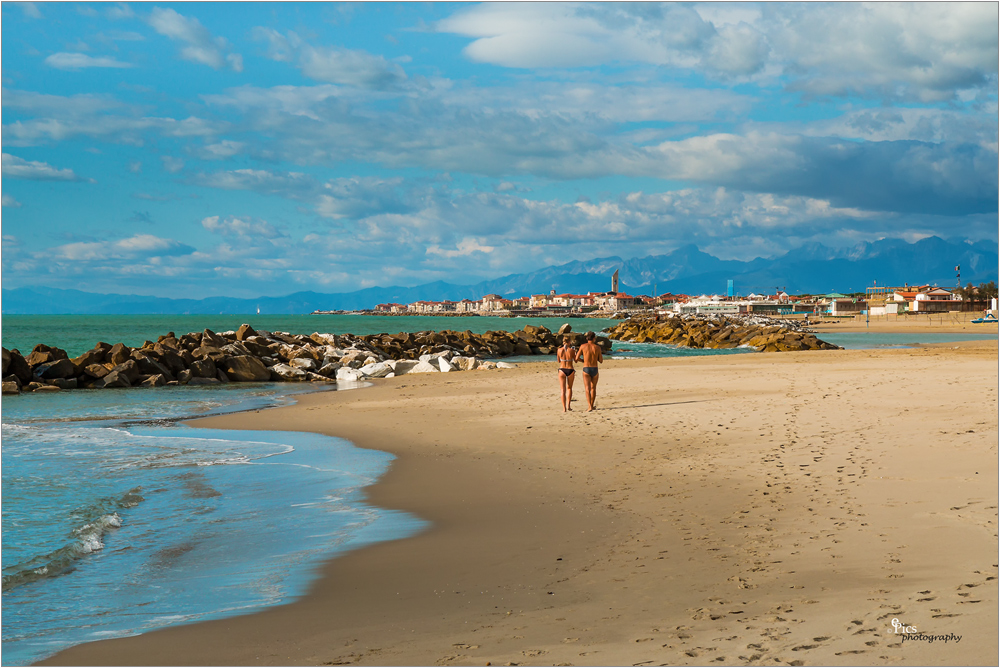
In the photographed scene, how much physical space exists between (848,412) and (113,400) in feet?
66.0

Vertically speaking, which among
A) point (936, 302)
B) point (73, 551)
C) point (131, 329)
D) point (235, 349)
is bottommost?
point (73, 551)

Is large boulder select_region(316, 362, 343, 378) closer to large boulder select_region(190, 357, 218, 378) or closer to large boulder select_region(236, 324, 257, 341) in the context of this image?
large boulder select_region(190, 357, 218, 378)

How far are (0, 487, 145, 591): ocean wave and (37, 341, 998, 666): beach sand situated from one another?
88.0 inches

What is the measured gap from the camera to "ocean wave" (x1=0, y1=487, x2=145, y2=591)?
6551 mm

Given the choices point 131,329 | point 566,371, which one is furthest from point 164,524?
point 131,329

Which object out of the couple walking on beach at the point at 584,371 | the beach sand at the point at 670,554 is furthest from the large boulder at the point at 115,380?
the couple walking on beach at the point at 584,371

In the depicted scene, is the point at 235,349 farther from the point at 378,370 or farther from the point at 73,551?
the point at 73,551

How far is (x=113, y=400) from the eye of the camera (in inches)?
875

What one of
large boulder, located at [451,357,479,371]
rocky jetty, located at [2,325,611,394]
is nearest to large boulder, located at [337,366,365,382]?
rocky jetty, located at [2,325,611,394]

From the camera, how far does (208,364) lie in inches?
1111

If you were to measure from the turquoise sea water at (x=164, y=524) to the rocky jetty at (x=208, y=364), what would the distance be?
436 inches

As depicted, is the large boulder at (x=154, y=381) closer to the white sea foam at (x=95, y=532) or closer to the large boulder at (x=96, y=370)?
the large boulder at (x=96, y=370)

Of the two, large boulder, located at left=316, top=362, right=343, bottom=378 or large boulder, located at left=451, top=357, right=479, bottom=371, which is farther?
large boulder, located at left=316, top=362, right=343, bottom=378

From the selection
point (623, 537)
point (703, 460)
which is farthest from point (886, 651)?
point (703, 460)
